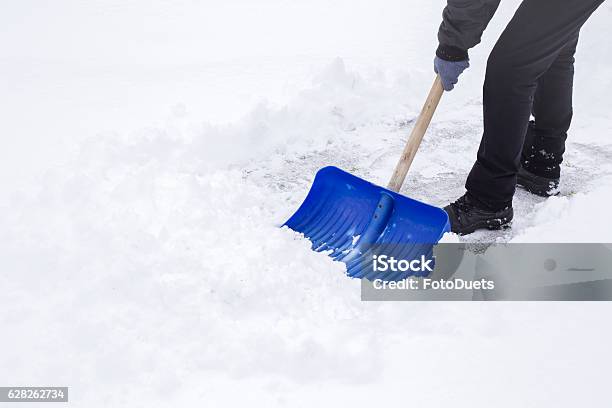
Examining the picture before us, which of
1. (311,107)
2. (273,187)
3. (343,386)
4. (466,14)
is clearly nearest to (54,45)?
(311,107)

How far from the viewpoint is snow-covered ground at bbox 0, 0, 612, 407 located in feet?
5.08

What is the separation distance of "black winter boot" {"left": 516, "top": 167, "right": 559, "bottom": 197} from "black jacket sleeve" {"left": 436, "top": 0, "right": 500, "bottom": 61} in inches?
28.9

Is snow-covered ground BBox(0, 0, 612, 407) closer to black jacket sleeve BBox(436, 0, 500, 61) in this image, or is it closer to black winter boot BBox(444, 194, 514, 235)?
black winter boot BBox(444, 194, 514, 235)

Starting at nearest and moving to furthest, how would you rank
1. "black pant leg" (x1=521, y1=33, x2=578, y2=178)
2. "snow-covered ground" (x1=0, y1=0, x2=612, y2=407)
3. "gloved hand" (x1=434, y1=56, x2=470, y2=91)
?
"snow-covered ground" (x1=0, y1=0, x2=612, y2=407)
"gloved hand" (x1=434, y1=56, x2=470, y2=91)
"black pant leg" (x1=521, y1=33, x2=578, y2=178)

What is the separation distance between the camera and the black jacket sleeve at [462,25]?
197cm

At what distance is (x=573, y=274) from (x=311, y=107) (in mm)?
1555

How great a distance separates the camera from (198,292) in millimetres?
1791

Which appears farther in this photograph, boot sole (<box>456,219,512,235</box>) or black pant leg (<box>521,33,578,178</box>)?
black pant leg (<box>521,33,578,178</box>)

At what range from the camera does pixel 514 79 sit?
207 cm

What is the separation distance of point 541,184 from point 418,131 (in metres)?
0.70

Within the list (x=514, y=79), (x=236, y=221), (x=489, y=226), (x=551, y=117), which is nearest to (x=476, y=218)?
(x=489, y=226)

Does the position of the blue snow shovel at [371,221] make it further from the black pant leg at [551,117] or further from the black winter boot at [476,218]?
the black pant leg at [551,117]

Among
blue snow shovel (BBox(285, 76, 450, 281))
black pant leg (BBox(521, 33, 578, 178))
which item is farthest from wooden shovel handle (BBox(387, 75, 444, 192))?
black pant leg (BBox(521, 33, 578, 178))

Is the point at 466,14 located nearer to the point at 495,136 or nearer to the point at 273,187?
the point at 495,136
